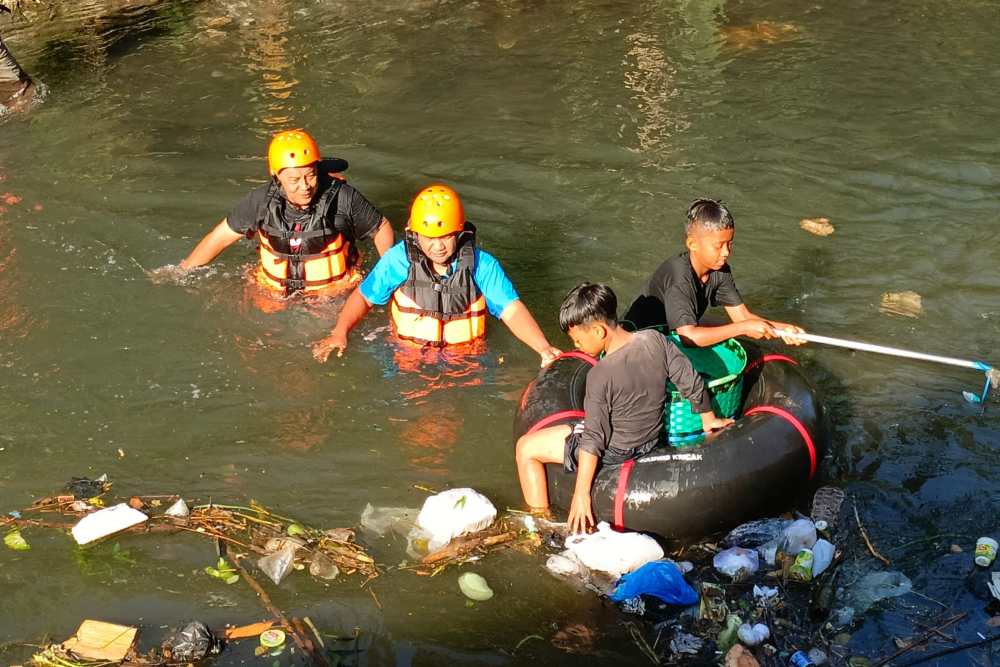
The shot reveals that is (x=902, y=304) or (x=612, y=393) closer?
(x=612, y=393)

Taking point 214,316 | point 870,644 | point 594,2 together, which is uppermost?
point 594,2

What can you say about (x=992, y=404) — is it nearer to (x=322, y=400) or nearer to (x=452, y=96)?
(x=322, y=400)

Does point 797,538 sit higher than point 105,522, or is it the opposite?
point 105,522

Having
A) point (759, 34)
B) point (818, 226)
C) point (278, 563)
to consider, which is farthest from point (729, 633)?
point (759, 34)

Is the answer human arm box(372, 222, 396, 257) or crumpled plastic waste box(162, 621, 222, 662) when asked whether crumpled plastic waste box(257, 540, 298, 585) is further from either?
human arm box(372, 222, 396, 257)

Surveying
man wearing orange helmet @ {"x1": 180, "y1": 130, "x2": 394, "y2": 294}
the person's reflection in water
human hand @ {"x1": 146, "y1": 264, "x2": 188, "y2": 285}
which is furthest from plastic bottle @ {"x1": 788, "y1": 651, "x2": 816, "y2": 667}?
human hand @ {"x1": 146, "y1": 264, "x2": 188, "y2": 285}

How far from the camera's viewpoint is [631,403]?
5000mm

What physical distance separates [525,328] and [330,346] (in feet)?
4.14

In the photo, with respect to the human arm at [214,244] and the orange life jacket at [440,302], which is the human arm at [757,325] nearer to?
the orange life jacket at [440,302]

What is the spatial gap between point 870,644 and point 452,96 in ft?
25.8

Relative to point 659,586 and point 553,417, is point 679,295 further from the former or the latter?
point 659,586

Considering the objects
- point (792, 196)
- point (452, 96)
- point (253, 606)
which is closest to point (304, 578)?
point (253, 606)

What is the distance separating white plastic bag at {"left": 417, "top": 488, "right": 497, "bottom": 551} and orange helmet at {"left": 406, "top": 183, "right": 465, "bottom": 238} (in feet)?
5.39

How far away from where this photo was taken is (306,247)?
23.7 feet
